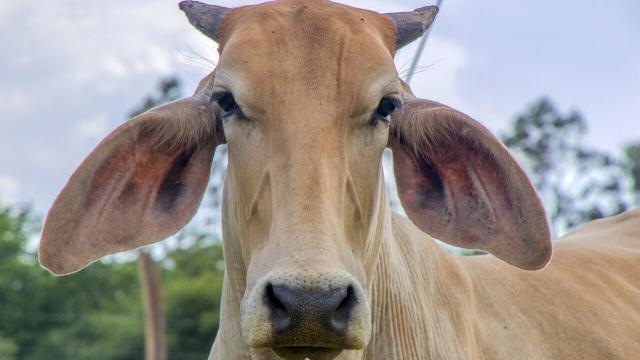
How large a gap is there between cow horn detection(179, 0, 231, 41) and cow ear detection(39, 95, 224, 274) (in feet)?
1.02

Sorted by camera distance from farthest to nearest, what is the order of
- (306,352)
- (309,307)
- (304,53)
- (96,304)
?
1. (96,304)
2. (304,53)
3. (306,352)
4. (309,307)

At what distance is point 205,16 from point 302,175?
1166mm

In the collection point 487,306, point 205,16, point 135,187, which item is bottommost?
point 487,306

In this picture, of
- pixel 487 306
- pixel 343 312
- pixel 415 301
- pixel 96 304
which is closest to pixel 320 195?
pixel 343 312

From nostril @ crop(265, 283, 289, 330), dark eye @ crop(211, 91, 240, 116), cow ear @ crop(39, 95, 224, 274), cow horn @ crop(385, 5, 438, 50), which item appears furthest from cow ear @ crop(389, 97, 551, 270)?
nostril @ crop(265, 283, 289, 330)

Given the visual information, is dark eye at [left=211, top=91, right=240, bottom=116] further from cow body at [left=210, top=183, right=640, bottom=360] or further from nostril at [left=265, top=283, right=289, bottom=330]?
nostril at [left=265, top=283, right=289, bottom=330]

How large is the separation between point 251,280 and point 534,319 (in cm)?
207

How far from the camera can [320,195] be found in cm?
347

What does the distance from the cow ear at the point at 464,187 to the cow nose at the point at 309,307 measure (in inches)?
43.1

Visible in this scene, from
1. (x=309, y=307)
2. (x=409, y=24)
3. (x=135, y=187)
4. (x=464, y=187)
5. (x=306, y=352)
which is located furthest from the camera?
(x=409, y=24)

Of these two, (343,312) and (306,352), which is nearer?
(343,312)

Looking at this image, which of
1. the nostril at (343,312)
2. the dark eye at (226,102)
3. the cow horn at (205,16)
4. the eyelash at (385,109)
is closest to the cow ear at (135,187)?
the dark eye at (226,102)

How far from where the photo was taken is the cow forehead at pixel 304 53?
12.3ft

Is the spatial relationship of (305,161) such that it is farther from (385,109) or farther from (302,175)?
(385,109)
